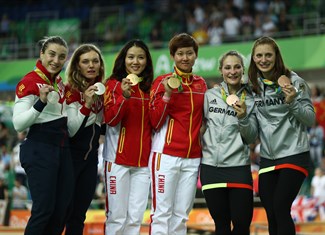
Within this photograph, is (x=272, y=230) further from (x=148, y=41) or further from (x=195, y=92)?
(x=148, y=41)

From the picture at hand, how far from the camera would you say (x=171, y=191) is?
677 cm

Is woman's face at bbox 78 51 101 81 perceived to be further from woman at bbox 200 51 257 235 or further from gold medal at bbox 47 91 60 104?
woman at bbox 200 51 257 235

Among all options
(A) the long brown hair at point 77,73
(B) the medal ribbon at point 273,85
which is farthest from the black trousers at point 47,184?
(B) the medal ribbon at point 273,85

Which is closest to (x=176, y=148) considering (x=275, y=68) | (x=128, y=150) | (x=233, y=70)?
(x=128, y=150)

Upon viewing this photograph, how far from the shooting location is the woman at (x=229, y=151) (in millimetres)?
6457

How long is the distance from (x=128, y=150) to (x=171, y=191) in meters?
0.58

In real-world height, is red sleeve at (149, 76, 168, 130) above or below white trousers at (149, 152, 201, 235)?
above

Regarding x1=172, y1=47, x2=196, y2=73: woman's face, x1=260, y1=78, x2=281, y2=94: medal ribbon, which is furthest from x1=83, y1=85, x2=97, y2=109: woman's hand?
x1=260, y1=78, x2=281, y2=94: medal ribbon

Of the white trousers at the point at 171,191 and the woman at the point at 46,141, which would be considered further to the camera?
the white trousers at the point at 171,191

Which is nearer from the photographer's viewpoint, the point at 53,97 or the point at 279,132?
the point at 53,97

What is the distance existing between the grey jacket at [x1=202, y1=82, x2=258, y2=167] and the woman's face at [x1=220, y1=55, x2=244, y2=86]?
0.32 ft

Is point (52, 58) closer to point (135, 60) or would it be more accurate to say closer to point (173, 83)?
point (135, 60)

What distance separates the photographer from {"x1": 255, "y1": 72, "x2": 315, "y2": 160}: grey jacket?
21.1ft

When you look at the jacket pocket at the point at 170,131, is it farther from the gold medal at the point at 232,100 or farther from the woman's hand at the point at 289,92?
the woman's hand at the point at 289,92
